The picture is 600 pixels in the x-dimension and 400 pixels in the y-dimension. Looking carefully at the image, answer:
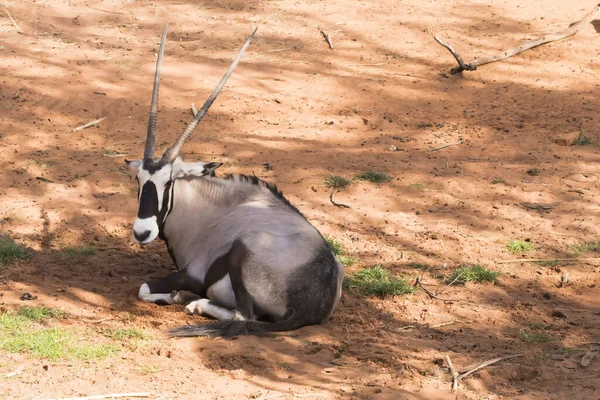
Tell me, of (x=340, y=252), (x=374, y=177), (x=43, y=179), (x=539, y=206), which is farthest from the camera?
(x=374, y=177)

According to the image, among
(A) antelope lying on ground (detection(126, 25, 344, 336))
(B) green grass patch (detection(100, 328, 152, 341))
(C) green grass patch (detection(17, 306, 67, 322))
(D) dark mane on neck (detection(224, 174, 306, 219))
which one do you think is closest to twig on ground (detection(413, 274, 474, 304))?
(A) antelope lying on ground (detection(126, 25, 344, 336))

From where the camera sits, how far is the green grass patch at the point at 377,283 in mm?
6520

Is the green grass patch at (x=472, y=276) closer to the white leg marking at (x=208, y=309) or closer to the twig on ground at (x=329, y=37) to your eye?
the white leg marking at (x=208, y=309)

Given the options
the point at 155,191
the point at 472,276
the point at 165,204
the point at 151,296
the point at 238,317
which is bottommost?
the point at 472,276

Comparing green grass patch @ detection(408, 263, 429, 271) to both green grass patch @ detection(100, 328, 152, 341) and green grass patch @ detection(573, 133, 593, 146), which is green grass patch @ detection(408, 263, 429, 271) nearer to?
green grass patch @ detection(100, 328, 152, 341)

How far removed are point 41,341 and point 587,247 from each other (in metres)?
4.55

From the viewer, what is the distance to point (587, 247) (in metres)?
7.50

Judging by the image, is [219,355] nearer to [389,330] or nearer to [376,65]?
[389,330]

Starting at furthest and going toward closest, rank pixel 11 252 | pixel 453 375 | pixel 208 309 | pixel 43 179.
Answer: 1. pixel 43 179
2. pixel 11 252
3. pixel 208 309
4. pixel 453 375

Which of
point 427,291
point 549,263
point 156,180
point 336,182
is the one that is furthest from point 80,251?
point 549,263

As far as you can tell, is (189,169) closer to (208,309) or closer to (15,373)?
(208,309)

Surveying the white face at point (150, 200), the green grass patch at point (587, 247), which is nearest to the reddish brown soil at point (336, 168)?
the green grass patch at point (587, 247)

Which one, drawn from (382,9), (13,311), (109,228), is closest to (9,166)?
(109,228)

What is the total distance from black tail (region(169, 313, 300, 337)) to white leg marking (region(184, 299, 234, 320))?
246 mm
